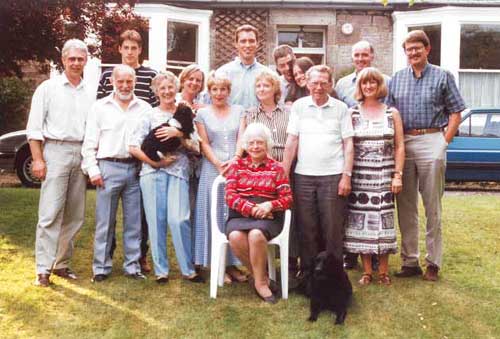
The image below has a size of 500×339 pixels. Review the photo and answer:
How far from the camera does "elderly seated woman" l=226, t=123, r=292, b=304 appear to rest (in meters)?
5.06

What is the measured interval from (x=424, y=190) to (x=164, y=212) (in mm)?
2321

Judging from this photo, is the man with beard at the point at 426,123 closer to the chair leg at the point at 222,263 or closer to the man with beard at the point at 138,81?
the chair leg at the point at 222,263

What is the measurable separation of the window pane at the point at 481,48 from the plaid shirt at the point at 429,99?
33.5 ft

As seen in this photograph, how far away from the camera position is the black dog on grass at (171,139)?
538 centimetres

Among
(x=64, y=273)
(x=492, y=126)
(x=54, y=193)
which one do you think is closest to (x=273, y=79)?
(x=54, y=193)

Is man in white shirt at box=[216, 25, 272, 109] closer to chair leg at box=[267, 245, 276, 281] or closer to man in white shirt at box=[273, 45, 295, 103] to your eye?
man in white shirt at box=[273, 45, 295, 103]

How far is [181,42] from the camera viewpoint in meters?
15.1

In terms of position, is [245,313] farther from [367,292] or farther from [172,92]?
[172,92]

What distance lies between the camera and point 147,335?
4.58 meters

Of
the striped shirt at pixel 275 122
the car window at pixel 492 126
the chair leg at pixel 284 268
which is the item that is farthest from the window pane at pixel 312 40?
the chair leg at pixel 284 268

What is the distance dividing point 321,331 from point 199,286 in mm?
1295

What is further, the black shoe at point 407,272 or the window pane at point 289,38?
the window pane at point 289,38

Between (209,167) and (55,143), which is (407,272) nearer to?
(209,167)

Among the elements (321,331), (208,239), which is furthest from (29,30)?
(321,331)
